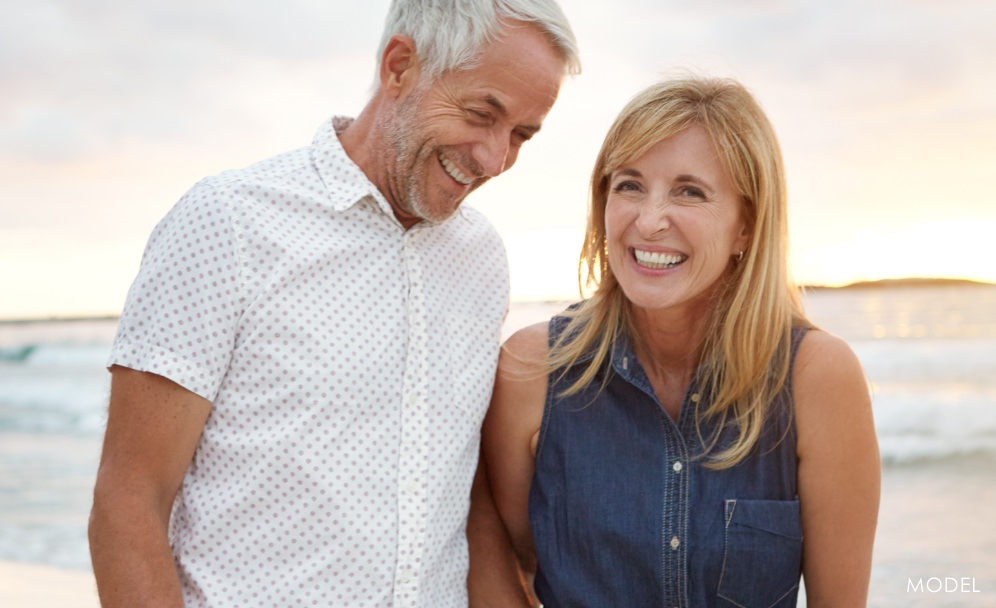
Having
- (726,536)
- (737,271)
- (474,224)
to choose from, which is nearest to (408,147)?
(474,224)

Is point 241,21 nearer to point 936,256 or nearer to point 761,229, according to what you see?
point 761,229

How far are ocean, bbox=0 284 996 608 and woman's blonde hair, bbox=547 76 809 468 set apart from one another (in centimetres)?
24

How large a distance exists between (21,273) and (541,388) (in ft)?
49.5

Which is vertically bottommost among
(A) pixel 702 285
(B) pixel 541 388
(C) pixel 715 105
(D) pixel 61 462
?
(D) pixel 61 462

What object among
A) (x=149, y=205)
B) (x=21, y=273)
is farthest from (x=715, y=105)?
(x=21, y=273)

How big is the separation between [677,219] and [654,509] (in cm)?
74

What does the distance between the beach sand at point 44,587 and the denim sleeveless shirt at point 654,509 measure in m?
3.34

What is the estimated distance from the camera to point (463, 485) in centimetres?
250

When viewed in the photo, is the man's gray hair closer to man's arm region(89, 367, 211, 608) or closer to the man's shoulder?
the man's shoulder

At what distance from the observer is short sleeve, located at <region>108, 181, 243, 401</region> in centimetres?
201

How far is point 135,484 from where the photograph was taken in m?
2.02

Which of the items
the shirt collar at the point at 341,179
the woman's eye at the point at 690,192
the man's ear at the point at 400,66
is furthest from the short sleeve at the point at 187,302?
the woman's eye at the point at 690,192

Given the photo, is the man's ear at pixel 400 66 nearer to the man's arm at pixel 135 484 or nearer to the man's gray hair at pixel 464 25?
the man's gray hair at pixel 464 25

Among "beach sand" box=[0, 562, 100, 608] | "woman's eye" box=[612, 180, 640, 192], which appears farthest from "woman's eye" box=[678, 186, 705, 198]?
"beach sand" box=[0, 562, 100, 608]
